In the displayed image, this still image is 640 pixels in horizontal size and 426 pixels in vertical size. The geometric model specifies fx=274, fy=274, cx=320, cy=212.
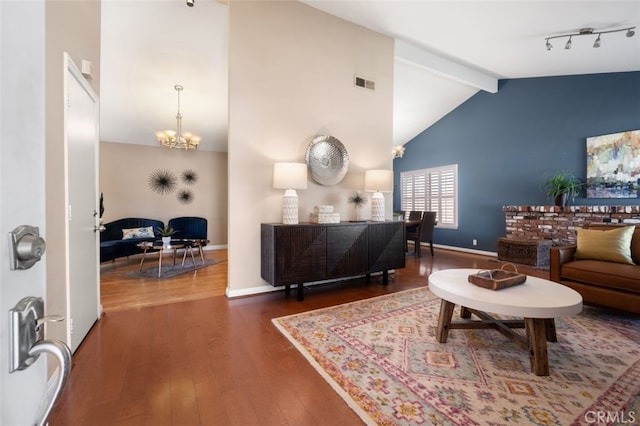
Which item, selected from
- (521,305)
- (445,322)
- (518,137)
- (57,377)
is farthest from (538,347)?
(518,137)

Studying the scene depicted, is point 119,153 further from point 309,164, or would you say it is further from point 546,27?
point 546,27

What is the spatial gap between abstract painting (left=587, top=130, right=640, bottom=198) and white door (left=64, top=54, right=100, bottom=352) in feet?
21.4

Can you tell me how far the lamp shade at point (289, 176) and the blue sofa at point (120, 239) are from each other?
131 inches

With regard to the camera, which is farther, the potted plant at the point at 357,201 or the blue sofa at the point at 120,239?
the blue sofa at the point at 120,239

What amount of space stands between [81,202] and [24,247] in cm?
211

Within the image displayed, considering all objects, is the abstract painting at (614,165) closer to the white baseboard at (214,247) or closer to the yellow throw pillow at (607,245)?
the yellow throw pillow at (607,245)

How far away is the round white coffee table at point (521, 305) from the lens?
163 centimetres

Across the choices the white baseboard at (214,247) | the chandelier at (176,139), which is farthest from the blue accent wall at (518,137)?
the chandelier at (176,139)

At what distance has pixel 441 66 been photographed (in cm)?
466

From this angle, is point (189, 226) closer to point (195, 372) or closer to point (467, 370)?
point (195, 372)

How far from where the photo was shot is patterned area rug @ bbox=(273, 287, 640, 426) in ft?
4.54

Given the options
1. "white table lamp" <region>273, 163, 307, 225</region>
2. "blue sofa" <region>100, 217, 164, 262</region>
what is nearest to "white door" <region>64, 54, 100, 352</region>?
"white table lamp" <region>273, 163, 307, 225</region>

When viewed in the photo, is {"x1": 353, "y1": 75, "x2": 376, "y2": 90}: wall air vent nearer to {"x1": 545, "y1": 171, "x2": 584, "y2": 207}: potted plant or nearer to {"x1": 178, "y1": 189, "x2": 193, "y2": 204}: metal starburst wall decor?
{"x1": 545, "y1": 171, "x2": 584, "y2": 207}: potted plant

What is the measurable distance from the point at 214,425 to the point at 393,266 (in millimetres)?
2760
